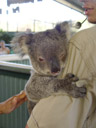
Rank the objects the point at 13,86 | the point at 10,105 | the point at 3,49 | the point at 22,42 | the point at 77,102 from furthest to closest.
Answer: the point at 3,49 < the point at 13,86 < the point at 10,105 < the point at 22,42 < the point at 77,102

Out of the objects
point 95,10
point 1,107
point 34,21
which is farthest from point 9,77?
point 95,10

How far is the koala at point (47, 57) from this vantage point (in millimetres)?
1109

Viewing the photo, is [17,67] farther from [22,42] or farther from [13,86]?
[22,42]

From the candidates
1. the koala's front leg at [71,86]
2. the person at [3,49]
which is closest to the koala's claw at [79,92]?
the koala's front leg at [71,86]

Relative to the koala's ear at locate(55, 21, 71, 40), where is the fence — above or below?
below

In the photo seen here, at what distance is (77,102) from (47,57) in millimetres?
383

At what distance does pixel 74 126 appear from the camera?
875 millimetres

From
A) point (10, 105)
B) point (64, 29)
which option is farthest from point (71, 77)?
point (10, 105)

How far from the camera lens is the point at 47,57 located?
1192 mm

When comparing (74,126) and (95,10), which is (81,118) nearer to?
(74,126)

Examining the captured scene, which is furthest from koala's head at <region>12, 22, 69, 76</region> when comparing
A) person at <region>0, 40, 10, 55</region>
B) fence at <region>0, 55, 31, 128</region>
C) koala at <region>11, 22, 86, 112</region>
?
person at <region>0, 40, 10, 55</region>

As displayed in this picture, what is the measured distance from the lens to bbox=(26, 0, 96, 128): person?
0.87m

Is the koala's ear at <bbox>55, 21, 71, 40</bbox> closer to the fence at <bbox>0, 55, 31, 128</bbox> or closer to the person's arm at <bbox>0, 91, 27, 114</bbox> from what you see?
the person's arm at <bbox>0, 91, 27, 114</bbox>

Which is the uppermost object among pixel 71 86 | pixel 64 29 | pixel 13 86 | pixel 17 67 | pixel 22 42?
pixel 64 29
